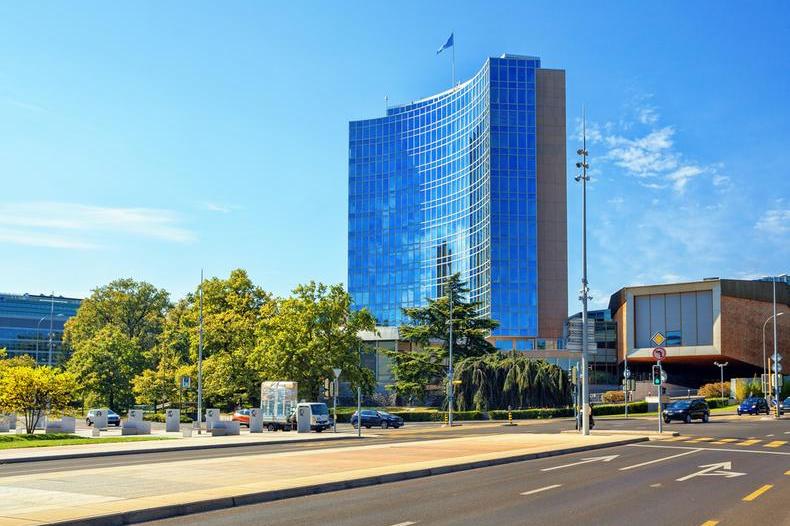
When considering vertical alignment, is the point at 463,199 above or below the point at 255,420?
above

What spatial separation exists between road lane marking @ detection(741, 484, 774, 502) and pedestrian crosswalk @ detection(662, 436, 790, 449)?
563 inches

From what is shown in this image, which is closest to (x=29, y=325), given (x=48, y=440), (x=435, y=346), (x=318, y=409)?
(x=435, y=346)

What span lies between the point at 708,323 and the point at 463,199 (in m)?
44.8

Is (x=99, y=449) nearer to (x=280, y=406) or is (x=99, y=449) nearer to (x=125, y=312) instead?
(x=280, y=406)

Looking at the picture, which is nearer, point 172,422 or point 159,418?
point 172,422

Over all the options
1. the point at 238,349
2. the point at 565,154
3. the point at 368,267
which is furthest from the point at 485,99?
the point at 238,349

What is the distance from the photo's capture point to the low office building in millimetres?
97875

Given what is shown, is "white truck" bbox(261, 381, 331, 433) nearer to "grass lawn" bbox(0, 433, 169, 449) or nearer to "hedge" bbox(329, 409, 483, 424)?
"grass lawn" bbox(0, 433, 169, 449)

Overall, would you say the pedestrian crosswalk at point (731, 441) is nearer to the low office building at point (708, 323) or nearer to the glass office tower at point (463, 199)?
the low office building at point (708, 323)

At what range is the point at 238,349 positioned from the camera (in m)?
66.6

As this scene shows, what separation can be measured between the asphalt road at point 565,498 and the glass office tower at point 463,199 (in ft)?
314

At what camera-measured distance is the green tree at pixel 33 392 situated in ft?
131

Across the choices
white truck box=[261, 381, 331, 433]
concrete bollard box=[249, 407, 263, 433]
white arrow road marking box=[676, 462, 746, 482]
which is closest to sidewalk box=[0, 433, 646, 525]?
→ white arrow road marking box=[676, 462, 746, 482]

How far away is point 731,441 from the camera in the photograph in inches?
1294
